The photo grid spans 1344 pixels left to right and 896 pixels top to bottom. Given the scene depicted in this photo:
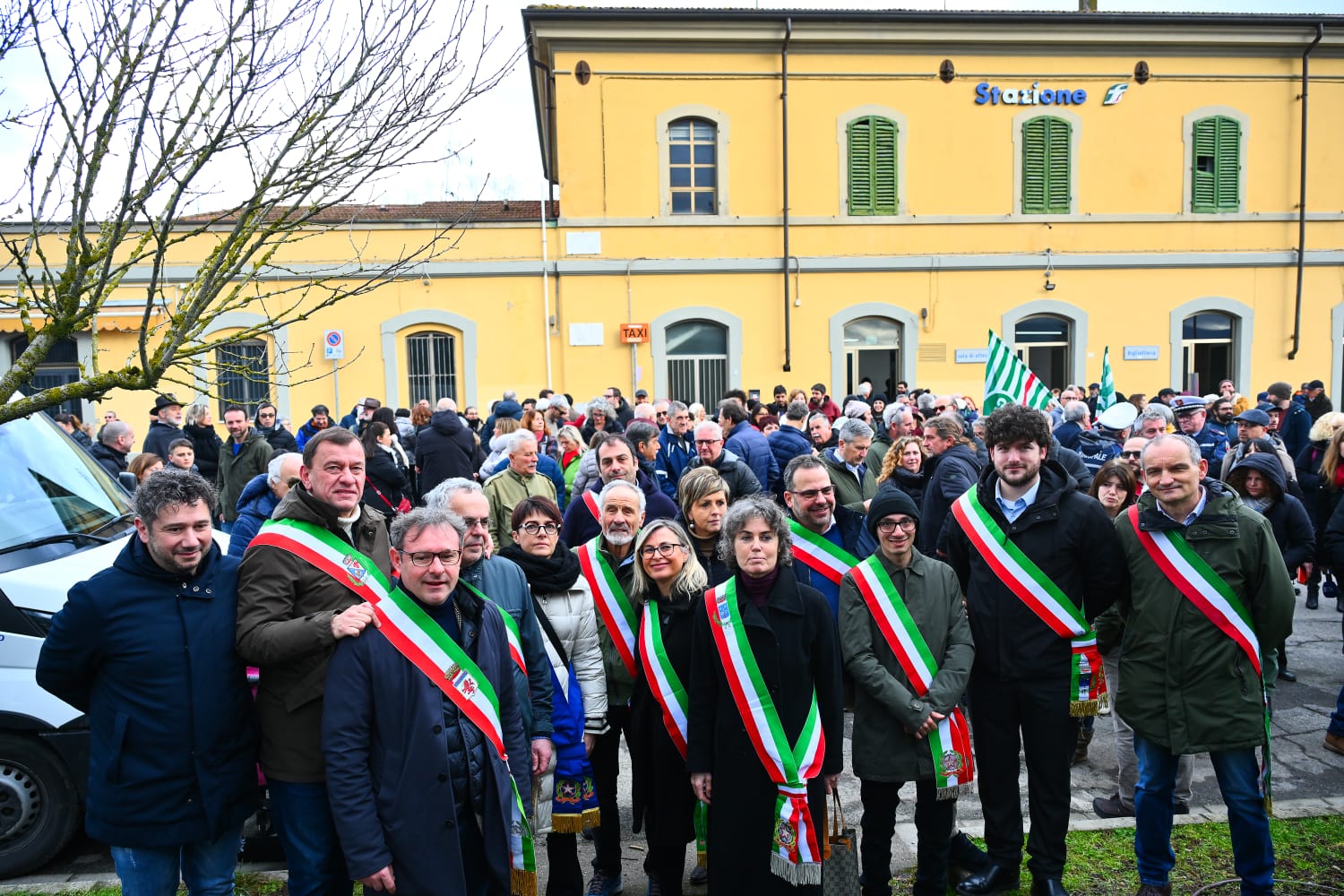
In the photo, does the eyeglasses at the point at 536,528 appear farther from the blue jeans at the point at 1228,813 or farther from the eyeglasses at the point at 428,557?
the blue jeans at the point at 1228,813

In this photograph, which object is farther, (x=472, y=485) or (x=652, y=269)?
(x=652, y=269)

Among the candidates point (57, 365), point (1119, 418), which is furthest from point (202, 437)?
point (57, 365)

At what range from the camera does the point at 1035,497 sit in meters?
4.14

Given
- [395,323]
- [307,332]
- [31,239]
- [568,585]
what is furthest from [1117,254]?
[31,239]

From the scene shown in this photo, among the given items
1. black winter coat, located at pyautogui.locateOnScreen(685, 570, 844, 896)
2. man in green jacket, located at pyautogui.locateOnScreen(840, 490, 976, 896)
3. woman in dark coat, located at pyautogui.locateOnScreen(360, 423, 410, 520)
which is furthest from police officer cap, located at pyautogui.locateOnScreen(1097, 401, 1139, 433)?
woman in dark coat, located at pyautogui.locateOnScreen(360, 423, 410, 520)

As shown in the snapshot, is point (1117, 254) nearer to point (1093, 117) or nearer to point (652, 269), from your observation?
point (1093, 117)

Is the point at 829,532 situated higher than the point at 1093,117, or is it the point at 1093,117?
the point at 1093,117

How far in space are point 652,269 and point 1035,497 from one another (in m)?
13.8

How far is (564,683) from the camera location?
3979 millimetres

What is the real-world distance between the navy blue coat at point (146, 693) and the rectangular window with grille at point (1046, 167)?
18.1 m

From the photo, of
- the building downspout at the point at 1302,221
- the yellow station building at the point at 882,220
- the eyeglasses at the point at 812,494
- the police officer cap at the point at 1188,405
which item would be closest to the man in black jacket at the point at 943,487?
the eyeglasses at the point at 812,494

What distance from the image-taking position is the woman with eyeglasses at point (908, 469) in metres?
6.44

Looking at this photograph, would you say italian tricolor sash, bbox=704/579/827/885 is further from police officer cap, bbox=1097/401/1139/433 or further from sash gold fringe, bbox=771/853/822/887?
police officer cap, bbox=1097/401/1139/433

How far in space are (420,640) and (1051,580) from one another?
2724 mm
